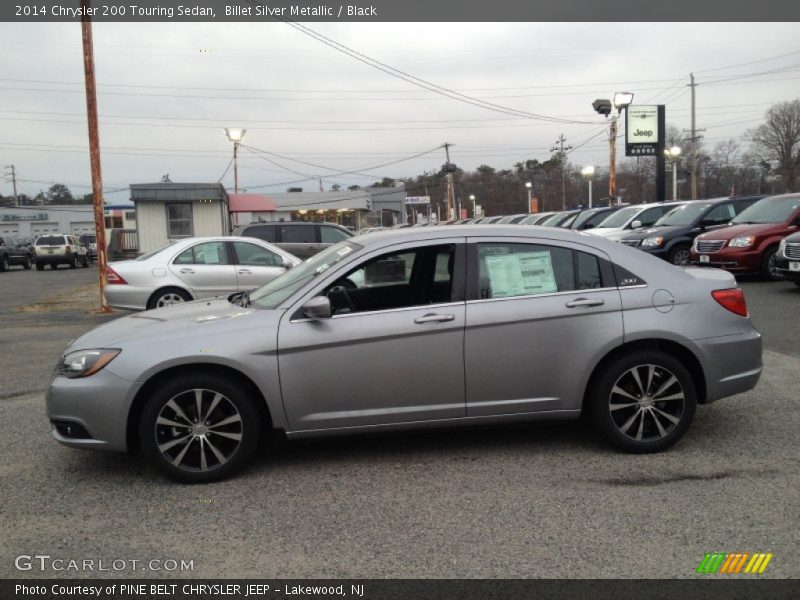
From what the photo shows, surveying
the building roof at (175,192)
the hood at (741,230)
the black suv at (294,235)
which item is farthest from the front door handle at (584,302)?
the building roof at (175,192)

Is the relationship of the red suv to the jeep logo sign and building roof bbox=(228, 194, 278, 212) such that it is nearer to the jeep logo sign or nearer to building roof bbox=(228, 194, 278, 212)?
the jeep logo sign

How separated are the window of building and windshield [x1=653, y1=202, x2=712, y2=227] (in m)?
16.1

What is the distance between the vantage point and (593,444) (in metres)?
4.63

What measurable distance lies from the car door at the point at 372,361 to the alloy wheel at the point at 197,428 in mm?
374

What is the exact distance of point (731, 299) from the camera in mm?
4520

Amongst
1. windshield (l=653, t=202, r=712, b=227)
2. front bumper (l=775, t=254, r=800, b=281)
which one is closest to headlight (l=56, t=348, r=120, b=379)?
front bumper (l=775, t=254, r=800, b=281)

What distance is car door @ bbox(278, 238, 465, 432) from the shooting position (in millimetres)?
4090

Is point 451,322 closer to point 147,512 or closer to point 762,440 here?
point 147,512

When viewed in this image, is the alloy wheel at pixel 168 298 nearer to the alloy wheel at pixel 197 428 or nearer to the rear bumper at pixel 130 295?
the rear bumper at pixel 130 295

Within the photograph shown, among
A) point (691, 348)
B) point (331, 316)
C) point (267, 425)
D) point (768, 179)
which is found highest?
point (768, 179)

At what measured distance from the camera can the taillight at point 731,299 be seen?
4.50 meters
